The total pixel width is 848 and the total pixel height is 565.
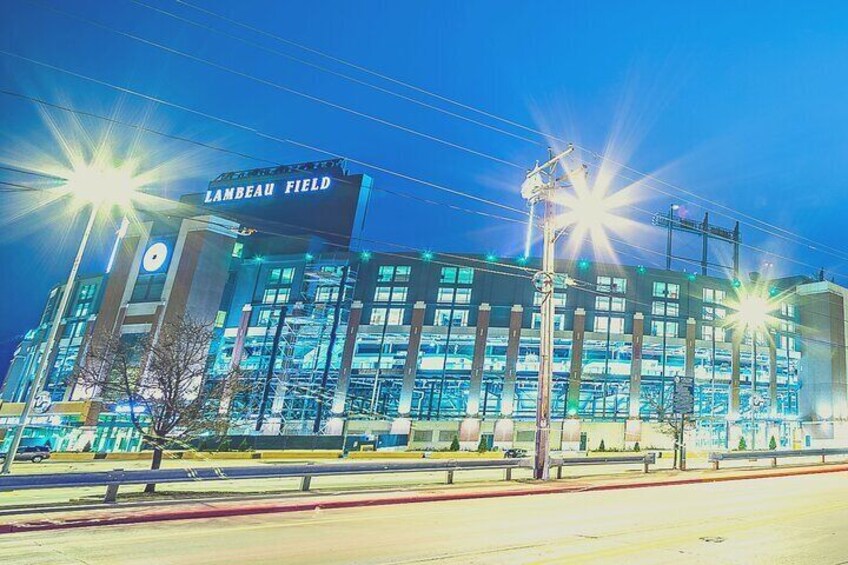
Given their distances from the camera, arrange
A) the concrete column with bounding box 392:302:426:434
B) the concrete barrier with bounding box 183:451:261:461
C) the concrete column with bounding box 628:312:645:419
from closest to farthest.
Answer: the concrete barrier with bounding box 183:451:261:461
the concrete column with bounding box 392:302:426:434
the concrete column with bounding box 628:312:645:419

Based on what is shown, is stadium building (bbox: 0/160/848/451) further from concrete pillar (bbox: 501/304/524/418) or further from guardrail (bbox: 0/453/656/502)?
guardrail (bbox: 0/453/656/502)

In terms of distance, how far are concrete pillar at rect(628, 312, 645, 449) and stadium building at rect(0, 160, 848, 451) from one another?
0.74ft

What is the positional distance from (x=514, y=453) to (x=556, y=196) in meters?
29.7

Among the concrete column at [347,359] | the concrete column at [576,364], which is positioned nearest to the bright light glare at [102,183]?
the concrete column at [347,359]

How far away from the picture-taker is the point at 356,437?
51.3m

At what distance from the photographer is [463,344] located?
219 feet

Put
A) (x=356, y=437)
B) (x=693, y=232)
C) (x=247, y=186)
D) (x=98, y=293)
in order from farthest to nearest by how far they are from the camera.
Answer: (x=247, y=186), (x=98, y=293), (x=693, y=232), (x=356, y=437)

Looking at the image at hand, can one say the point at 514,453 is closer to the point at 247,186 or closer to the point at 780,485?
the point at 780,485

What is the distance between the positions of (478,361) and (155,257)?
41.9 metres

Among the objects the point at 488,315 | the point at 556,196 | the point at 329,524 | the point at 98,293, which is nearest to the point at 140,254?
the point at 98,293

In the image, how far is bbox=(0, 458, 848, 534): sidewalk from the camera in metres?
9.80

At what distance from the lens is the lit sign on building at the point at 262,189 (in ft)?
281

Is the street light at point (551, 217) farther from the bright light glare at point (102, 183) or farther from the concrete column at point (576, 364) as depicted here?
the concrete column at point (576, 364)

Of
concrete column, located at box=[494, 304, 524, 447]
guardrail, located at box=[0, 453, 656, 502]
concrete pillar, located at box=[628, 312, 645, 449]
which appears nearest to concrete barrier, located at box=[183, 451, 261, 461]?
guardrail, located at box=[0, 453, 656, 502]
